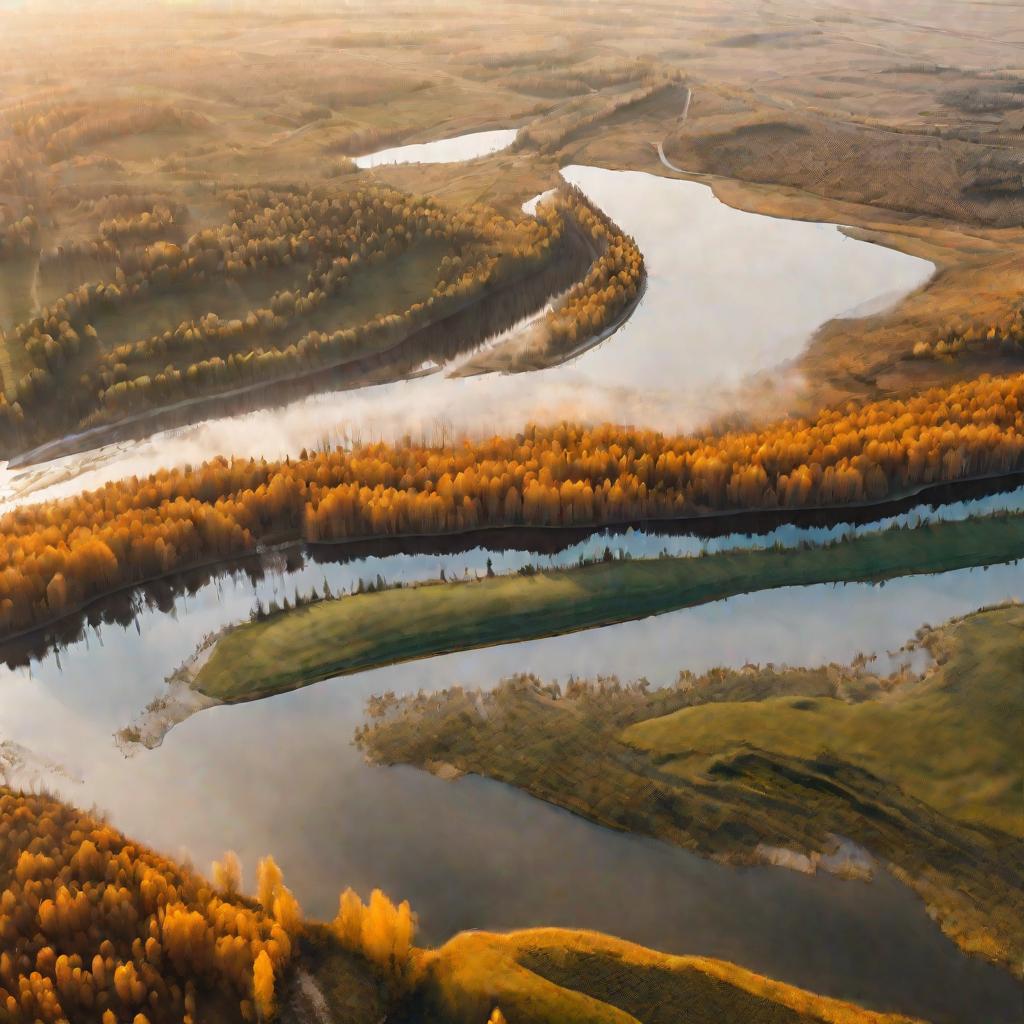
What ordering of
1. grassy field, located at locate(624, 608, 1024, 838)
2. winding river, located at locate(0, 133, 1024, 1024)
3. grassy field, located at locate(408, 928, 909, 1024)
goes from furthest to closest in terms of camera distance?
grassy field, located at locate(624, 608, 1024, 838) < winding river, located at locate(0, 133, 1024, 1024) < grassy field, located at locate(408, 928, 909, 1024)

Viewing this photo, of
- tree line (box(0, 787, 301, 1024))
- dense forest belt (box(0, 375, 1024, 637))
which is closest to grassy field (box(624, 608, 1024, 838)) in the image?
tree line (box(0, 787, 301, 1024))

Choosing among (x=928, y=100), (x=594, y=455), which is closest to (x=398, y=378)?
(x=594, y=455)

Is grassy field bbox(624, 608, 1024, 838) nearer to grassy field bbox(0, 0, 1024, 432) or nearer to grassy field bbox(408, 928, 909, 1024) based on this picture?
grassy field bbox(408, 928, 909, 1024)

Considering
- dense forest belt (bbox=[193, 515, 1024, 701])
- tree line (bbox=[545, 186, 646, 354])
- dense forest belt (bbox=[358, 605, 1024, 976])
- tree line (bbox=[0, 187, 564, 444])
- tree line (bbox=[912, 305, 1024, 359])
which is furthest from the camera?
tree line (bbox=[545, 186, 646, 354])

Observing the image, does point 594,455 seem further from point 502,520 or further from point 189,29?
point 189,29

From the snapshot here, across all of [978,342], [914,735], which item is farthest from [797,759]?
[978,342]

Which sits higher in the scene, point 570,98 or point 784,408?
point 570,98
